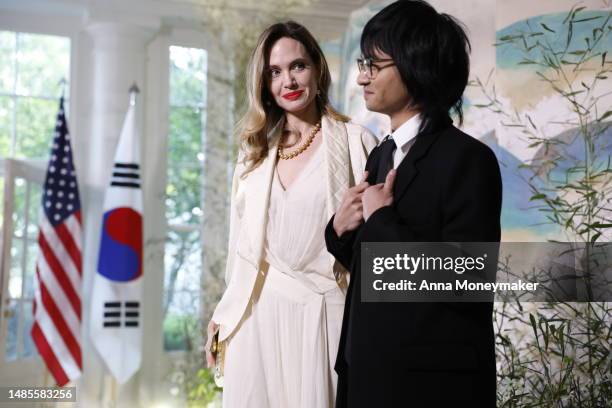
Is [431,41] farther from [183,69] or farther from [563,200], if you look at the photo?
[183,69]

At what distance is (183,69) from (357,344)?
451 centimetres

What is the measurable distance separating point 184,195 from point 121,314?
1.08 meters

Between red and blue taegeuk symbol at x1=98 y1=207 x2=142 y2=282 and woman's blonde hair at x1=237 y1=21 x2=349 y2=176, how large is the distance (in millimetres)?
2920

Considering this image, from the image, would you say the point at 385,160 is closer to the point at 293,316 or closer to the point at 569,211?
the point at 293,316

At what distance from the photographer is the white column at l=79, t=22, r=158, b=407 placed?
516cm

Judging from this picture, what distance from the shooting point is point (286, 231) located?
6.64 ft

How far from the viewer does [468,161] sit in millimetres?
1339

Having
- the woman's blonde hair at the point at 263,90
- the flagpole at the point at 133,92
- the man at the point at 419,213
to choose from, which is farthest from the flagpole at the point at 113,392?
the man at the point at 419,213

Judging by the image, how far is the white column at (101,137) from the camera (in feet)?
16.9

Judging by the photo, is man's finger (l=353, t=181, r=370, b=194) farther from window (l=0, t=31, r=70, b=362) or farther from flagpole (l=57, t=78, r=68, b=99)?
flagpole (l=57, t=78, r=68, b=99)

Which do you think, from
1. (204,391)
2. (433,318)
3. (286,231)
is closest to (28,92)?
(204,391)

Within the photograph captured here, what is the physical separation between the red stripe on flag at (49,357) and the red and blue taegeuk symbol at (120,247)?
551mm

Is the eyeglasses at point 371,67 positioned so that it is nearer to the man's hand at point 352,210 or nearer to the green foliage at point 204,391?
the man's hand at point 352,210

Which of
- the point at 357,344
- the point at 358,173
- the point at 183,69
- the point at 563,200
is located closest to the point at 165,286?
the point at 183,69
